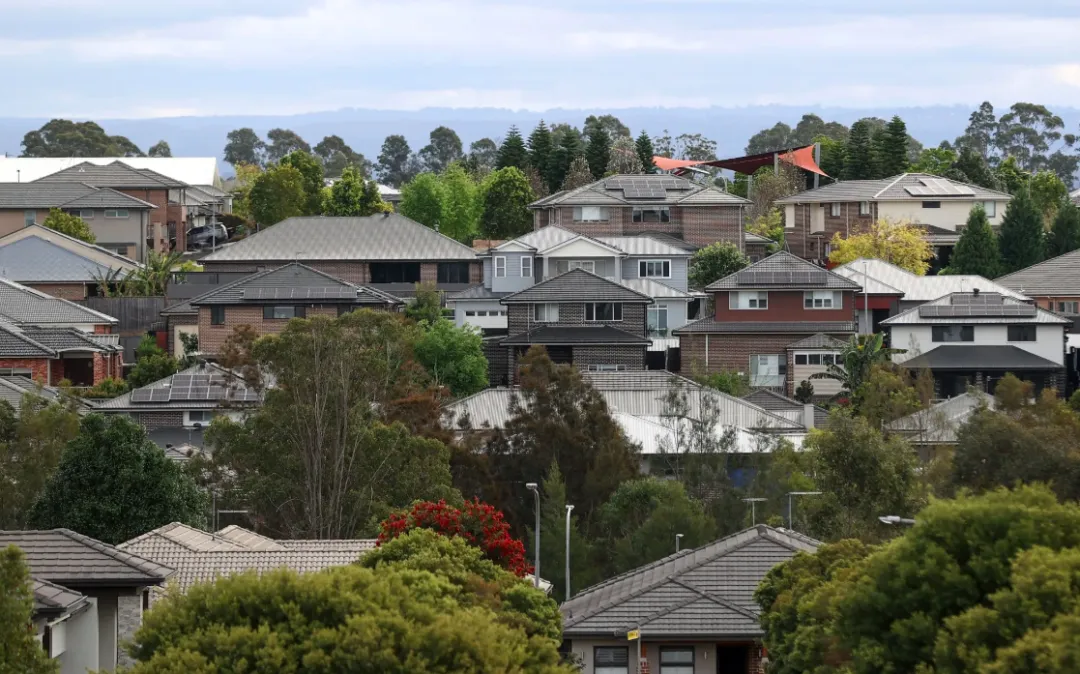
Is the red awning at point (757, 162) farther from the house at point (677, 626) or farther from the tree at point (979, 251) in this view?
the house at point (677, 626)

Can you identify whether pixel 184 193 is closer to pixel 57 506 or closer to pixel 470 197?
pixel 470 197

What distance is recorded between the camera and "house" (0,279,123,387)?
233ft

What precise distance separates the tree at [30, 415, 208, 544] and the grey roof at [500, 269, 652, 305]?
38.9 meters

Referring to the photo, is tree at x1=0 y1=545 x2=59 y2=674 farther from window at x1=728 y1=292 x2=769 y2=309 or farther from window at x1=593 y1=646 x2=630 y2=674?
window at x1=728 y1=292 x2=769 y2=309

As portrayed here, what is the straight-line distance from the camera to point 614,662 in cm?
3203

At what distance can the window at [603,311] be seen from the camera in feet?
256

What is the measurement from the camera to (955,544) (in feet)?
74.9

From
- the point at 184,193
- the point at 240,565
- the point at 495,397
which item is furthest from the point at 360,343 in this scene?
the point at 184,193

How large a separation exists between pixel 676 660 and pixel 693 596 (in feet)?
3.96

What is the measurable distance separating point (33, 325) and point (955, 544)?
58.1m

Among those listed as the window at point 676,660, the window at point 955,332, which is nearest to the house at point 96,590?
the window at point 676,660

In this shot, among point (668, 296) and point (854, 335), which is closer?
point (854, 335)

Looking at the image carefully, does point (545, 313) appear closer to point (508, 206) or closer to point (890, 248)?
point (890, 248)

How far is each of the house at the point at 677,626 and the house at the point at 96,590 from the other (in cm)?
670
